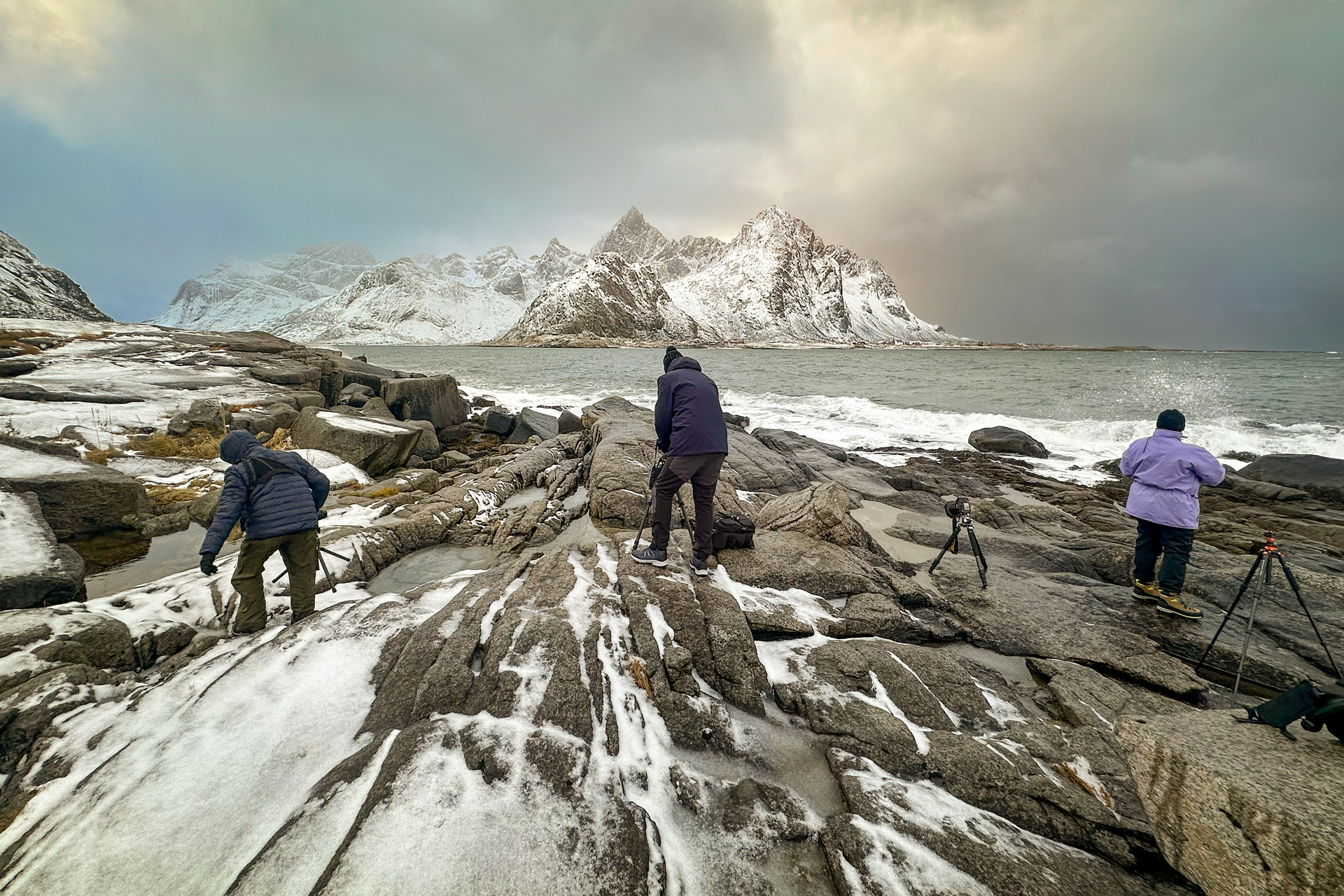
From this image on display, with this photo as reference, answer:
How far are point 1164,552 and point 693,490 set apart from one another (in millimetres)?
6980

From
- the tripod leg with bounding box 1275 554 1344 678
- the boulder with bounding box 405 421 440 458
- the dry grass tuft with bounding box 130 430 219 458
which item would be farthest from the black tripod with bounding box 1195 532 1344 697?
the dry grass tuft with bounding box 130 430 219 458

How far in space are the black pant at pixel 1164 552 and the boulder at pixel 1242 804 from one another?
168 inches

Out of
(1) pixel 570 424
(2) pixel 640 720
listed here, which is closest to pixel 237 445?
(2) pixel 640 720

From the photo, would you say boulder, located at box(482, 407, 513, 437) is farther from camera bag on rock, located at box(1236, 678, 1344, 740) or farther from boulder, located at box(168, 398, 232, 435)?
camera bag on rock, located at box(1236, 678, 1344, 740)

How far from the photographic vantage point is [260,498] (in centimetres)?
538

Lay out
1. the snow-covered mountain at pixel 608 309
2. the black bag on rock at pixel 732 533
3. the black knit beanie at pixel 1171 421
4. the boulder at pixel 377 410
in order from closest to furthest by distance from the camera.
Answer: the black knit beanie at pixel 1171 421, the black bag on rock at pixel 732 533, the boulder at pixel 377 410, the snow-covered mountain at pixel 608 309

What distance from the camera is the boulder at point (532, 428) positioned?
18.9m

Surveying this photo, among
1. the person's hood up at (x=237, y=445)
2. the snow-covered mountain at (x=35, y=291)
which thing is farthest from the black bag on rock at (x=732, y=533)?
the snow-covered mountain at (x=35, y=291)

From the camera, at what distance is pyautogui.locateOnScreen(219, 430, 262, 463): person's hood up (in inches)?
212

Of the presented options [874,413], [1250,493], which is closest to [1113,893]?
[1250,493]

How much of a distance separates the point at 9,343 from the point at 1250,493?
154ft

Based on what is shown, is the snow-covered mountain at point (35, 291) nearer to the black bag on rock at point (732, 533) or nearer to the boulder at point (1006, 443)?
the black bag on rock at point (732, 533)

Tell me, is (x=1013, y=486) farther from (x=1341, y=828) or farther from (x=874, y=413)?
(x=1341, y=828)

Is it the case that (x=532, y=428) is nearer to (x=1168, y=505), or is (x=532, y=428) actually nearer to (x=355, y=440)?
(x=355, y=440)
